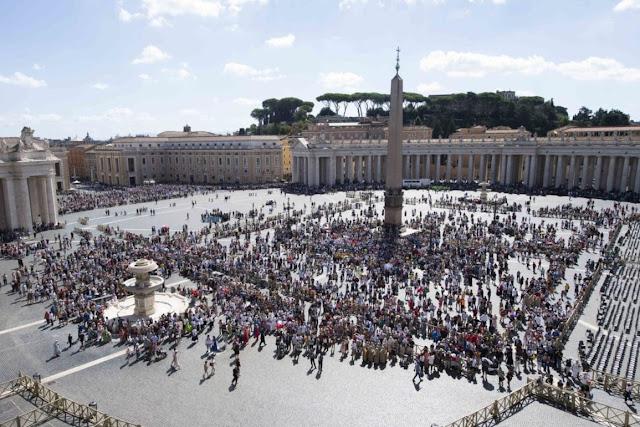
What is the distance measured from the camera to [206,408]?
12.6 metres

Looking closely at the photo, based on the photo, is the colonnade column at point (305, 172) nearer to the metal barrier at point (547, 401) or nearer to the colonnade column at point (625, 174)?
the colonnade column at point (625, 174)

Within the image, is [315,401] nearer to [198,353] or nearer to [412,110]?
[198,353]

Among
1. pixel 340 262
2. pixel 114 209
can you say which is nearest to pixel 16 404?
pixel 340 262

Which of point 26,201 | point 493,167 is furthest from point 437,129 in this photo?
point 26,201

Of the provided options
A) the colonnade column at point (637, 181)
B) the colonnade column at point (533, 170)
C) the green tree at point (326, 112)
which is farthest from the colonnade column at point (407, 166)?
the green tree at point (326, 112)

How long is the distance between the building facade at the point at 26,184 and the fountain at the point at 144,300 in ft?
69.3

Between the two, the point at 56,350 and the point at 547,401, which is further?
the point at 56,350

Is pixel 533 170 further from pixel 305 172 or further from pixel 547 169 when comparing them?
pixel 305 172

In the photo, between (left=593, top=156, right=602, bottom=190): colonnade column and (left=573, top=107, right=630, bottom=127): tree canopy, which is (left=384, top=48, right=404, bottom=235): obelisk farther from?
(left=573, top=107, right=630, bottom=127): tree canopy

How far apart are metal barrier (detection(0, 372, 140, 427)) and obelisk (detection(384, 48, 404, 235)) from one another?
2475 cm

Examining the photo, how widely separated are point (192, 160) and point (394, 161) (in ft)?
165

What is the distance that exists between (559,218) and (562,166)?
2108cm

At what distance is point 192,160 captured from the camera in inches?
3012

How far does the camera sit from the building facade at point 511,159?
53.0 metres
